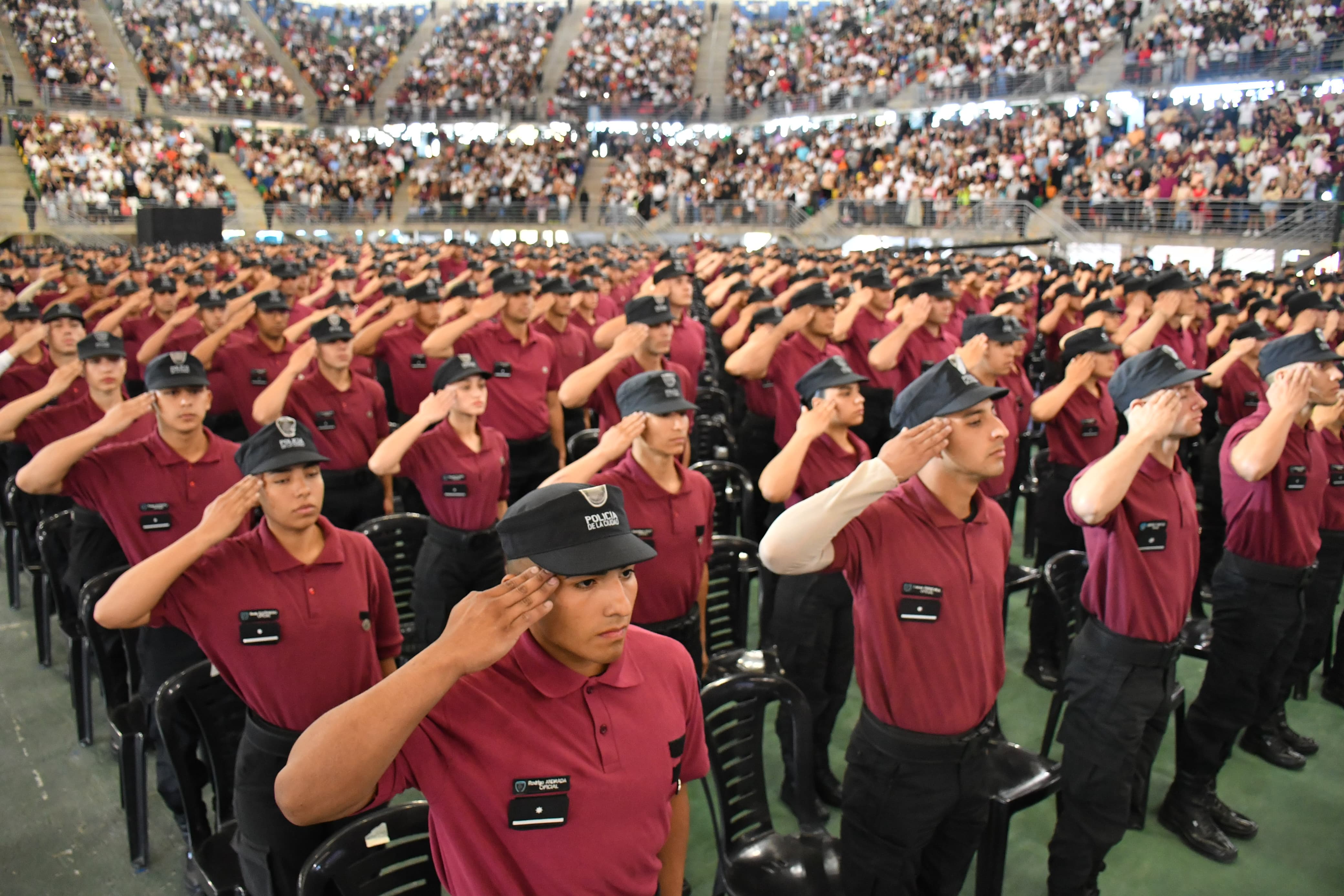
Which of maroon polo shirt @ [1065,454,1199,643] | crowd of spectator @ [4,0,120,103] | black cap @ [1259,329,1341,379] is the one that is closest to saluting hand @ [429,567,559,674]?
maroon polo shirt @ [1065,454,1199,643]

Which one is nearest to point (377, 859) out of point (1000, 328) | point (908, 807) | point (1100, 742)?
point (908, 807)

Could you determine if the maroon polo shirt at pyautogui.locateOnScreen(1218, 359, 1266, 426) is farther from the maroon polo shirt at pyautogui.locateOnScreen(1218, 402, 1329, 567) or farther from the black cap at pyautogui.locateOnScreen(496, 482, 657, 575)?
the black cap at pyautogui.locateOnScreen(496, 482, 657, 575)

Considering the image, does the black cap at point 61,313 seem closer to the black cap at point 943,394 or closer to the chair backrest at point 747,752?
the chair backrest at point 747,752

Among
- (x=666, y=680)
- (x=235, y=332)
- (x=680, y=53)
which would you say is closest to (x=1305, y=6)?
(x=680, y=53)

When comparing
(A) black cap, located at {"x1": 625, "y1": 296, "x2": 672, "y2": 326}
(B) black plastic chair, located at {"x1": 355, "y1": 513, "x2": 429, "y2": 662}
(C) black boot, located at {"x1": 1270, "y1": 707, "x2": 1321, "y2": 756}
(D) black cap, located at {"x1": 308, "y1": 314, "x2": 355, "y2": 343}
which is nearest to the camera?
(C) black boot, located at {"x1": 1270, "y1": 707, "x2": 1321, "y2": 756}

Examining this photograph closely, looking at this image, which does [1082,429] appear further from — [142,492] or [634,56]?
[634,56]

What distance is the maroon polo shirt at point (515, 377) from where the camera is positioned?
21.5 ft

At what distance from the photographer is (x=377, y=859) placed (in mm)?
2406

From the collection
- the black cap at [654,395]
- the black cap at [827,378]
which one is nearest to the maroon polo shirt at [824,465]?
the black cap at [827,378]

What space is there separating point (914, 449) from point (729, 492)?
3.12 m

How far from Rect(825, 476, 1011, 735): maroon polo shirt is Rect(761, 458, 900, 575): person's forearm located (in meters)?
0.14

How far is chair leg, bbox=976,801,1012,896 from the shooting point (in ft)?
11.0

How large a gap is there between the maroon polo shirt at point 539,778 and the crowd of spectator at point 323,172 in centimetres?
2979

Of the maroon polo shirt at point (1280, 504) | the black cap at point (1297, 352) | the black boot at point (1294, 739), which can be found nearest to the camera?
the maroon polo shirt at point (1280, 504)
